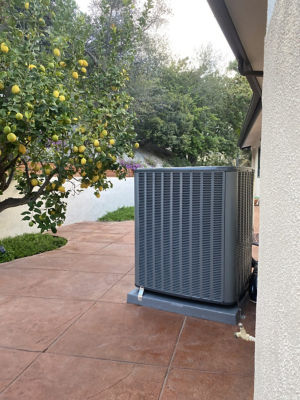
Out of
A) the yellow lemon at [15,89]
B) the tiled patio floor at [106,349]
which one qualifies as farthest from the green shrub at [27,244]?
the yellow lemon at [15,89]

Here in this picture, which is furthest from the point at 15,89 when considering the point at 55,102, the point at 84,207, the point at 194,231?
the point at 84,207

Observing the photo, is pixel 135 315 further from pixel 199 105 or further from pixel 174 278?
pixel 199 105

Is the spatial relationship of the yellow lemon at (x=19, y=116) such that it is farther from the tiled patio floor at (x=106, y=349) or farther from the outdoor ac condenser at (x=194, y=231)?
the tiled patio floor at (x=106, y=349)

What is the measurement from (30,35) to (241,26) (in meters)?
1.91

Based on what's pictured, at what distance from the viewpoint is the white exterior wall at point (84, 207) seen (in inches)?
221

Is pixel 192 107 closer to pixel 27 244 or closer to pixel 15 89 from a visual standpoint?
pixel 27 244

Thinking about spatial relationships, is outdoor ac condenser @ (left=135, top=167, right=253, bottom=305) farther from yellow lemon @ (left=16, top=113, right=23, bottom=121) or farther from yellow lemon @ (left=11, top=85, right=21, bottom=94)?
yellow lemon @ (left=11, top=85, right=21, bottom=94)

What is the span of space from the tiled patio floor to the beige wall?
79 cm

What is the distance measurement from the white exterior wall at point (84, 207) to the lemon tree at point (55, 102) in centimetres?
156

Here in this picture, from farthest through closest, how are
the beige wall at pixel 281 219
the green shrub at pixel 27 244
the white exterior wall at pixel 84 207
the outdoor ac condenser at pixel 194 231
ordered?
the white exterior wall at pixel 84 207, the green shrub at pixel 27 244, the outdoor ac condenser at pixel 194 231, the beige wall at pixel 281 219

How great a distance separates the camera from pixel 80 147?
3.48m

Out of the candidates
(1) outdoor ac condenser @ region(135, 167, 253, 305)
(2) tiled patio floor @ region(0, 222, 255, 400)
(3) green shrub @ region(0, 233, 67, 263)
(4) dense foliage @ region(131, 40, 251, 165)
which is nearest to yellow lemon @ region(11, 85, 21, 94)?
(1) outdoor ac condenser @ region(135, 167, 253, 305)

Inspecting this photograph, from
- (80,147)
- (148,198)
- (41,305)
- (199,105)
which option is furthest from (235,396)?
(199,105)

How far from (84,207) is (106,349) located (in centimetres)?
612
